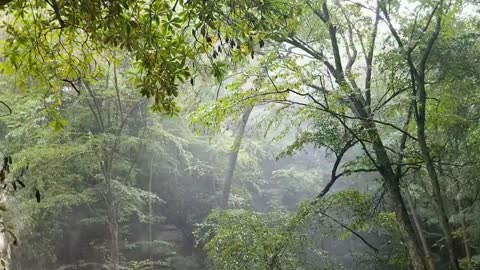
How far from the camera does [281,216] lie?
18.6 ft

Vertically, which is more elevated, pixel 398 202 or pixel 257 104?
pixel 257 104

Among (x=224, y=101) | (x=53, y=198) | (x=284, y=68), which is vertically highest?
(x=284, y=68)

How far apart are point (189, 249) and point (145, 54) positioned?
11444 mm

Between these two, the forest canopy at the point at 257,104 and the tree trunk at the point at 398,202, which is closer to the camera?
the forest canopy at the point at 257,104

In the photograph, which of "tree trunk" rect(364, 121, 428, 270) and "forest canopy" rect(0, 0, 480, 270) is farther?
"tree trunk" rect(364, 121, 428, 270)

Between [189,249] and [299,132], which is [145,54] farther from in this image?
[189,249]

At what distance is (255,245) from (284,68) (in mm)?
2192

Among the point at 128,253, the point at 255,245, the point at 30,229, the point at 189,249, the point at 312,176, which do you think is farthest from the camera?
the point at 312,176

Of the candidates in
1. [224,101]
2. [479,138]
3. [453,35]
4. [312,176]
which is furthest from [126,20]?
[312,176]

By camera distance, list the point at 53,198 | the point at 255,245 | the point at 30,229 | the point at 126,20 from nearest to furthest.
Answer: the point at 126,20, the point at 255,245, the point at 53,198, the point at 30,229

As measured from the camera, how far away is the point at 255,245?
5.09 metres

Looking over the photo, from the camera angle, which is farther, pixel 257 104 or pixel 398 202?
pixel 257 104

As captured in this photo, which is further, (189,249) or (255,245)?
(189,249)

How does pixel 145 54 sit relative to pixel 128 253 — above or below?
above
